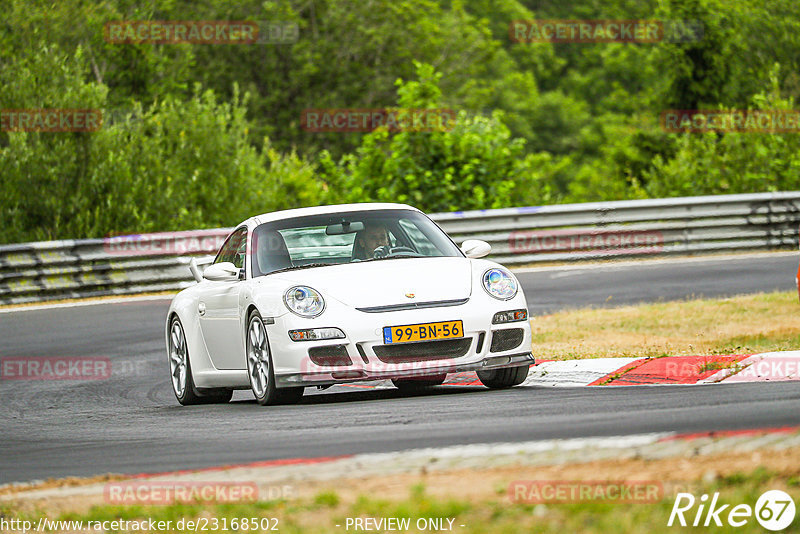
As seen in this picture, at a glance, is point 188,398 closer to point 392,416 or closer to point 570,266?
point 392,416

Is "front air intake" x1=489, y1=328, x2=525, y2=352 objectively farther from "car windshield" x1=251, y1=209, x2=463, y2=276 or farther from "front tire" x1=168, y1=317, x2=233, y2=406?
"front tire" x1=168, y1=317, x2=233, y2=406

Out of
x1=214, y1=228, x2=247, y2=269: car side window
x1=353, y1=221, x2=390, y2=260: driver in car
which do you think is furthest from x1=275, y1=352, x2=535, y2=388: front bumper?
x1=214, y1=228, x2=247, y2=269: car side window

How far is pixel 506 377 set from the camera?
1002 cm

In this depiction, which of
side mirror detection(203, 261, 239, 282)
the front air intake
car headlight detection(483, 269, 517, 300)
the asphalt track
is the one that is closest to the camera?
the asphalt track

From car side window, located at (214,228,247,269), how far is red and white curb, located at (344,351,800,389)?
237 centimetres

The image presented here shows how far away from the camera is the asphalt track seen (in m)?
6.95

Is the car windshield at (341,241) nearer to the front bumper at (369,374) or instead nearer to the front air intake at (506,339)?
the front air intake at (506,339)

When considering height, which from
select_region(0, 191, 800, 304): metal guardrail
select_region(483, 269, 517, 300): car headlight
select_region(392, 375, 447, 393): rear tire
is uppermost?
select_region(483, 269, 517, 300): car headlight

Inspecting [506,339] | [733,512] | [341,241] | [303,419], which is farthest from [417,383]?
[733,512]

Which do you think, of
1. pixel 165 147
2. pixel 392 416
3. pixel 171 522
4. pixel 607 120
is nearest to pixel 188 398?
pixel 392 416

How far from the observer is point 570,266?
21.4 m

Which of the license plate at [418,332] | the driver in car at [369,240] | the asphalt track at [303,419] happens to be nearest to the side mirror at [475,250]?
the driver in car at [369,240]

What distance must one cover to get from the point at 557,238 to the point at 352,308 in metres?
12.8

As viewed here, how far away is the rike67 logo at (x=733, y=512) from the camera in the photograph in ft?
15.0
